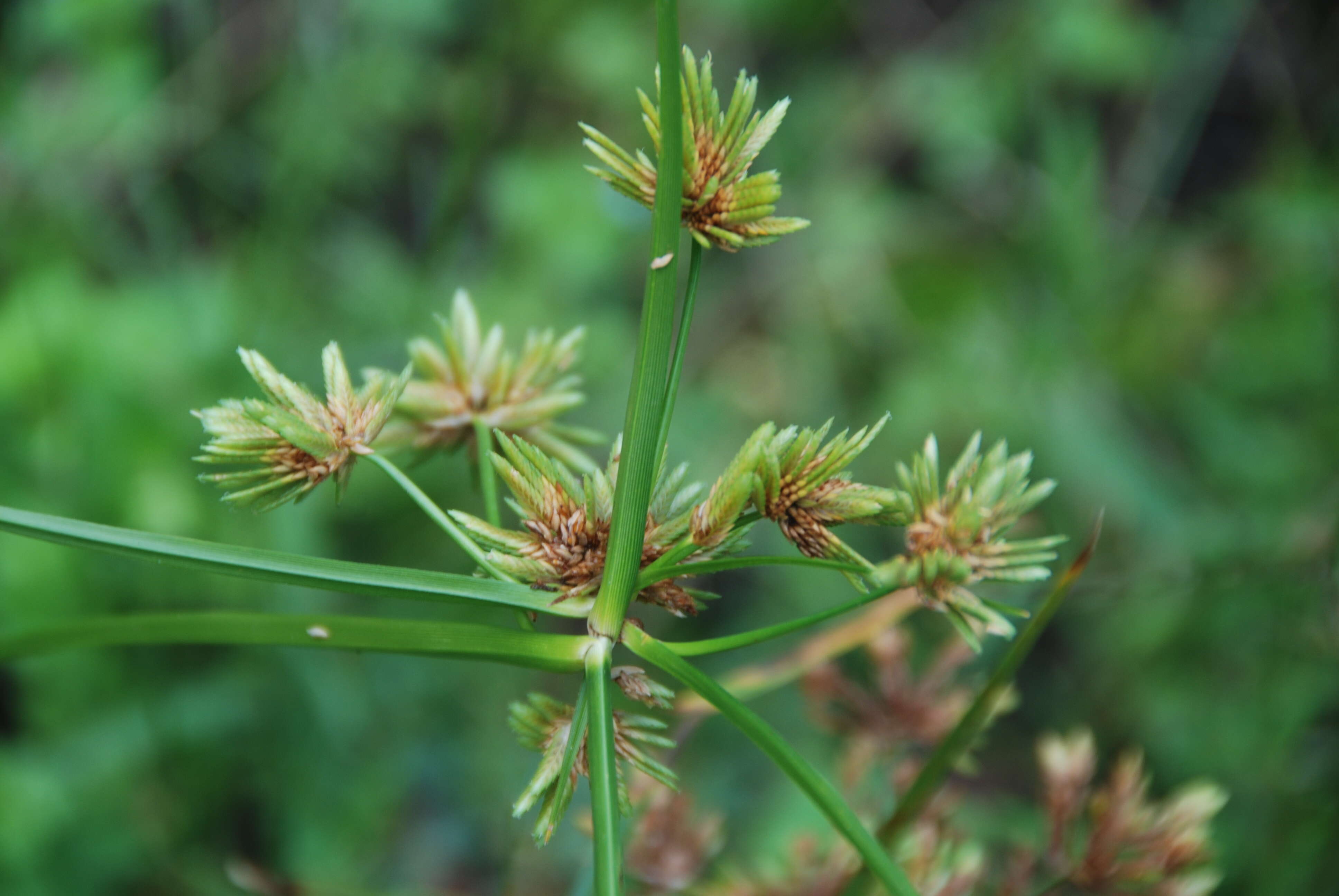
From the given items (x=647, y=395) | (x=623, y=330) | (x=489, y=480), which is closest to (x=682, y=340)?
(x=647, y=395)

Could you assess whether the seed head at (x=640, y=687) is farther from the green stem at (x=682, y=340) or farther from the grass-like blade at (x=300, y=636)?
the green stem at (x=682, y=340)

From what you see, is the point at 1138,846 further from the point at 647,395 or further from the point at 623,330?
the point at 623,330

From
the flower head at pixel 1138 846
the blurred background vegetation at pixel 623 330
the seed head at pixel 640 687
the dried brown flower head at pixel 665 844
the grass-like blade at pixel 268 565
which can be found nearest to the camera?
the grass-like blade at pixel 268 565

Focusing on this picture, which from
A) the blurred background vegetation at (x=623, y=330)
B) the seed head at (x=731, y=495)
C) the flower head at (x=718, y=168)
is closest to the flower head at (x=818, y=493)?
the seed head at (x=731, y=495)

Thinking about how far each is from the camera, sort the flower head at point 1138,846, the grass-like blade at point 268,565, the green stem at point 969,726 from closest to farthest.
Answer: the grass-like blade at point 268,565 → the green stem at point 969,726 → the flower head at point 1138,846

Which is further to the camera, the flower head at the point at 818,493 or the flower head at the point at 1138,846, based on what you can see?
the flower head at the point at 1138,846

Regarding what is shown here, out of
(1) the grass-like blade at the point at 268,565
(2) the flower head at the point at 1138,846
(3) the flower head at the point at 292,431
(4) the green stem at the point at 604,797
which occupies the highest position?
(3) the flower head at the point at 292,431

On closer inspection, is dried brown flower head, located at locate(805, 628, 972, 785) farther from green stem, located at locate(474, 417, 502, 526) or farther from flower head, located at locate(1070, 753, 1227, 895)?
green stem, located at locate(474, 417, 502, 526)
